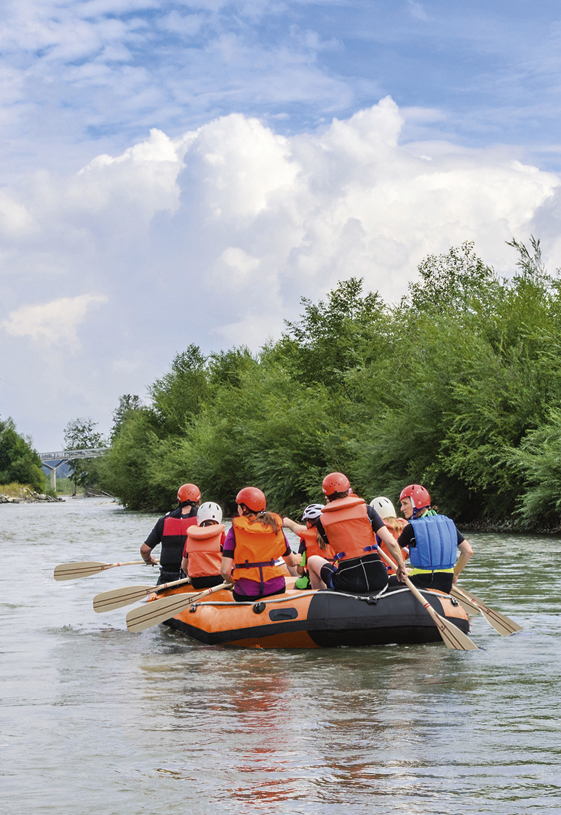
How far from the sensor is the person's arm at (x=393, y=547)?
8.67 metres

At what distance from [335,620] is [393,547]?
89cm

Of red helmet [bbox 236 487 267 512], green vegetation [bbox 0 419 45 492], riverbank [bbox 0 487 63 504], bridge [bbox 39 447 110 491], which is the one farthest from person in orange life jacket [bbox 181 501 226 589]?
bridge [bbox 39 447 110 491]

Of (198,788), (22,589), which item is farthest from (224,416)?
(198,788)

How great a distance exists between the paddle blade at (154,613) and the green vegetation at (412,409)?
50.5 feet

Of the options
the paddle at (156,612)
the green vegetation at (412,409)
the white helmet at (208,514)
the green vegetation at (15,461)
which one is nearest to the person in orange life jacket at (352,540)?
the paddle at (156,612)

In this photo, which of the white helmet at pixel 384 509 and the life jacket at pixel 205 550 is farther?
the life jacket at pixel 205 550

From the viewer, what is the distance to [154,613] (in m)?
10.0

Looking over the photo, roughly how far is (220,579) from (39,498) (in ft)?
310

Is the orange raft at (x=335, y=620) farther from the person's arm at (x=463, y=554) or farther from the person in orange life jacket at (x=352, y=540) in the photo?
the person's arm at (x=463, y=554)

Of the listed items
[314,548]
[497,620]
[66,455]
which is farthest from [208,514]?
[66,455]

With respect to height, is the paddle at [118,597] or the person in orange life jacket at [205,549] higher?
the person in orange life jacket at [205,549]

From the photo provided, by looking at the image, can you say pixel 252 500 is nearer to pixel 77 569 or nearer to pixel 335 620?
pixel 335 620

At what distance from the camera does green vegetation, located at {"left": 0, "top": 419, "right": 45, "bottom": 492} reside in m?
101

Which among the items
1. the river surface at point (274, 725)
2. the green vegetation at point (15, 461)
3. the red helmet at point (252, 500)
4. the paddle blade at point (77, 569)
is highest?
the green vegetation at point (15, 461)
